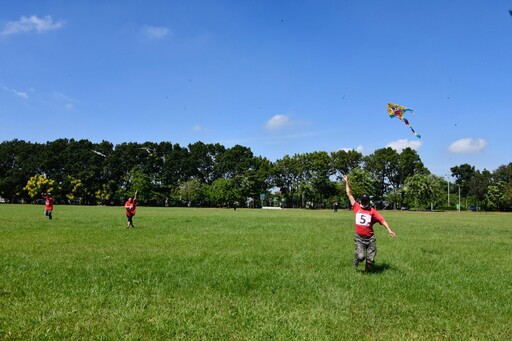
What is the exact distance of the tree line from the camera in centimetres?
9562

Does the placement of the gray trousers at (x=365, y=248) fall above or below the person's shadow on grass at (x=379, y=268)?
above

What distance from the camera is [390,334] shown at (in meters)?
6.11

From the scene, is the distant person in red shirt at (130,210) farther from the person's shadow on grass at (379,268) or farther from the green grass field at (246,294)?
the person's shadow on grass at (379,268)

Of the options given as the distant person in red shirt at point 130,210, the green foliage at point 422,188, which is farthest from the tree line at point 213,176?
the distant person in red shirt at point 130,210

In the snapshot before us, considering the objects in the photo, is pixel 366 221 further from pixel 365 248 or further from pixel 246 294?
pixel 246 294

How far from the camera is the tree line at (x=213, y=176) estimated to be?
95.6 metres

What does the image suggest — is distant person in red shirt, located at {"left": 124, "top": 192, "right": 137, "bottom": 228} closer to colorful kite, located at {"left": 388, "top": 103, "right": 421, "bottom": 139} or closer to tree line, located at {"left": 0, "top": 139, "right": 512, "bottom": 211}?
colorful kite, located at {"left": 388, "top": 103, "right": 421, "bottom": 139}

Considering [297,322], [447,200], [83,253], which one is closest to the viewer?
[297,322]

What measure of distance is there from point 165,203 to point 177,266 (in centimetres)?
9475

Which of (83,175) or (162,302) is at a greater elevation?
(83,175)

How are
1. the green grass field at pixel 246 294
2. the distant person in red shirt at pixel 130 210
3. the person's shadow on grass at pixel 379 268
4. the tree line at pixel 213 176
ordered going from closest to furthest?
the green grass field at pixel 246 294 < the person's shadow on grass at pixel 379 268 < the distant person in red shirt at pixel 130 210 < the tree line at pixel 213 176

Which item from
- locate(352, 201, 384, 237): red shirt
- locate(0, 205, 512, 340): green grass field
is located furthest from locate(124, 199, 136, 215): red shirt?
locate(352, 201, 384, 237): red shirt

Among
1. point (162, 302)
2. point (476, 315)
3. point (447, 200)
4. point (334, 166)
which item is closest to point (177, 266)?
point (162, 302)

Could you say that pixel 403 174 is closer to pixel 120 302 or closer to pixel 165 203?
pixel 165 203
